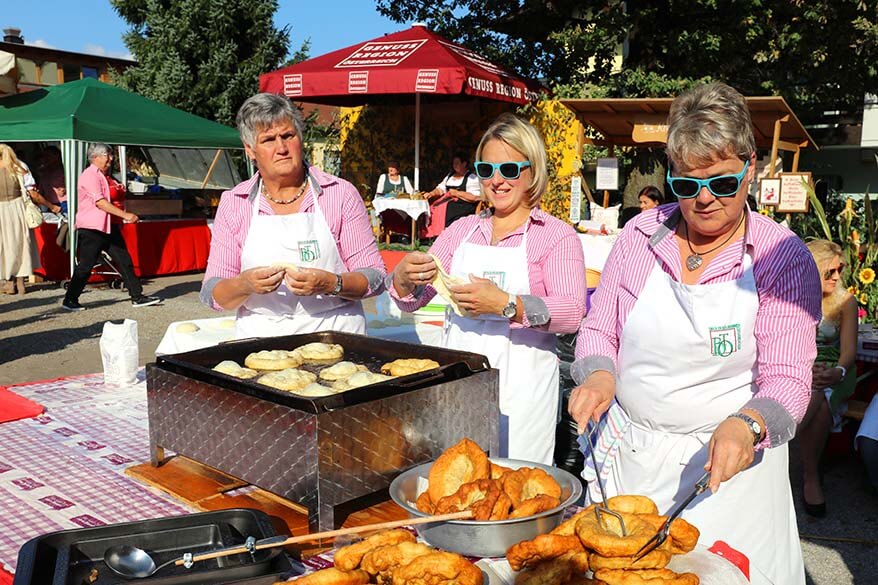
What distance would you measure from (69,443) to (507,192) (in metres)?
1.77

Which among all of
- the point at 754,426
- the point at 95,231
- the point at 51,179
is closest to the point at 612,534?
the point at 754,426

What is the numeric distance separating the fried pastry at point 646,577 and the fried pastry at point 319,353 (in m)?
1.46

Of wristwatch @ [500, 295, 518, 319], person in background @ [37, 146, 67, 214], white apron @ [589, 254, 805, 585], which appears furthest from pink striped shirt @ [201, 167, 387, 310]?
person in background @ [37, 146, 67, 214]

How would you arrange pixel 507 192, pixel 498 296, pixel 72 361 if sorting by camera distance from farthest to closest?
1. pixel 72 361
2. pixel 507 192
3. pixel 498 296

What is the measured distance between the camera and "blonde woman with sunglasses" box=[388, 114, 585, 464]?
2564mm

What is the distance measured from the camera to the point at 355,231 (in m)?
2.94

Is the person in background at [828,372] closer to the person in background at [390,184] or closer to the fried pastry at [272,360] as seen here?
the fried pastry at [272,360]

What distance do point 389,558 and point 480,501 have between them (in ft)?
0.74

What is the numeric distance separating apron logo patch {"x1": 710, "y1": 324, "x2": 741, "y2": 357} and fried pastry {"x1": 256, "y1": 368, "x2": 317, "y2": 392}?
1.17 m

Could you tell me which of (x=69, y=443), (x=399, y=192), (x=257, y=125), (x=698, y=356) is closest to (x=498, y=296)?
(x=698, y=356)

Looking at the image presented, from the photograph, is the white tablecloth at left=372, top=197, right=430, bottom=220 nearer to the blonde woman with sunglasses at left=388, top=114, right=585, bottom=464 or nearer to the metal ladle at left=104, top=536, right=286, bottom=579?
the blonde woman with sunglasses at left=388, top=114, right=585, bottom=464

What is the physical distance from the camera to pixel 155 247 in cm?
1158

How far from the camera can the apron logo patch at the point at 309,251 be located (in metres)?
2.83

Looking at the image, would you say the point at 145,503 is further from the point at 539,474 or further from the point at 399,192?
the point at 399,192
